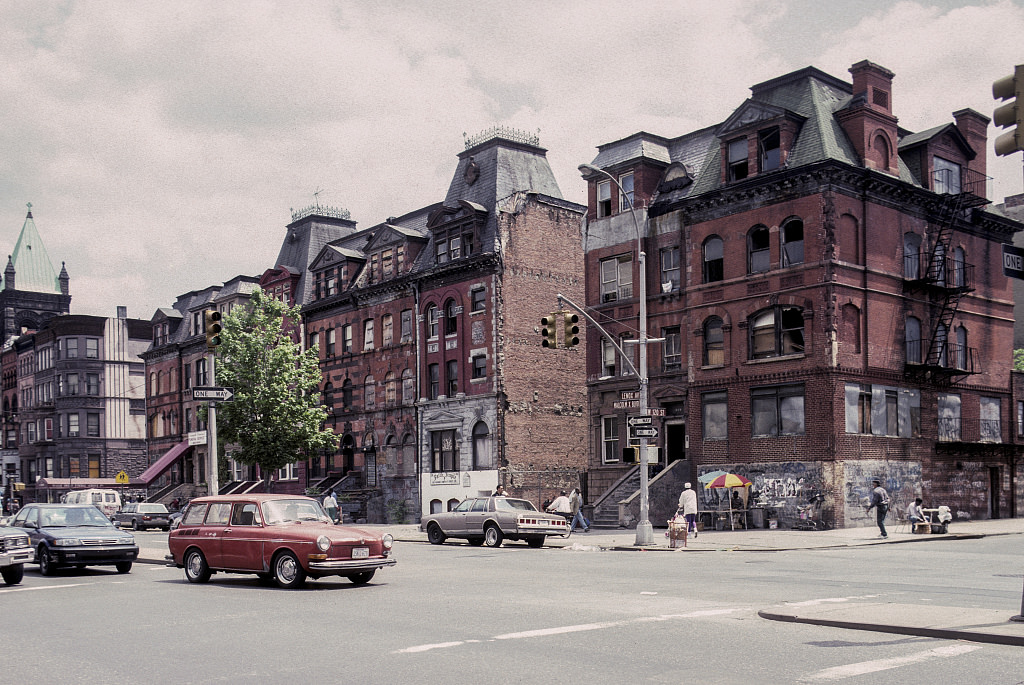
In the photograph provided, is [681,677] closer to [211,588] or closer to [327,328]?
[211,588]

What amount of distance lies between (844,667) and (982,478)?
3794cm

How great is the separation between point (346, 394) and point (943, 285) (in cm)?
3251

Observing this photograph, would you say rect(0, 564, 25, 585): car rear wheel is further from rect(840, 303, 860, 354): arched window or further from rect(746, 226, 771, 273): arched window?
rect(746, 226, 771, 273): arched window

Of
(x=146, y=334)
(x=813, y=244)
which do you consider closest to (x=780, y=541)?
(x=813, y=244)

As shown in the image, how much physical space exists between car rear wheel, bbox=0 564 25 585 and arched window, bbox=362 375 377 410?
36.4m

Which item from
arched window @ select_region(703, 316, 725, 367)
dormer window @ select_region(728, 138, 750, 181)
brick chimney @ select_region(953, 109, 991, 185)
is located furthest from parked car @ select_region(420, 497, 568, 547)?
brick chimney @ select_region(953, 109, 991, 185)

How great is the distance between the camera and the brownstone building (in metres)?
37.4

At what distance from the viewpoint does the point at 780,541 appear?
30.7m

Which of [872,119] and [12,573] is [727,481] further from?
[12,573]

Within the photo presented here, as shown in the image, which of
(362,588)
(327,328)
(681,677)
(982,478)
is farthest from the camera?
(327,328)

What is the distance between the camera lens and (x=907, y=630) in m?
11.7

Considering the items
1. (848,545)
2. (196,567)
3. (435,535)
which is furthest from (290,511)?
(848,545)

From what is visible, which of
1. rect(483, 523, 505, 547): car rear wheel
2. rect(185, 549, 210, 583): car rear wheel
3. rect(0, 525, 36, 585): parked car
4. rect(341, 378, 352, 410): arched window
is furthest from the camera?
rect(341, 378, 352, 410): arched window

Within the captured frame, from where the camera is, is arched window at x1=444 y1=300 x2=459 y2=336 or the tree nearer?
the tree
